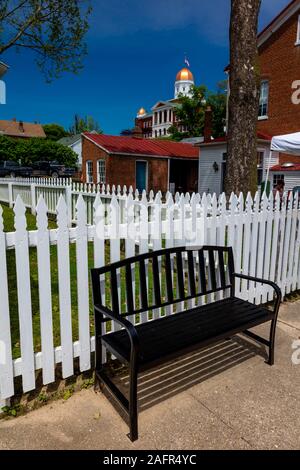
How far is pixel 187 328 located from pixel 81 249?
105 cm

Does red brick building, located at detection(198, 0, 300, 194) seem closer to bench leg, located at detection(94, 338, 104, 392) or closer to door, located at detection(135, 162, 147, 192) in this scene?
door, located at detection(135, 162, 147, 192)

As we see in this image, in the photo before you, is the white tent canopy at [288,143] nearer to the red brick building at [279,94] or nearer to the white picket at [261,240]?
the white picket at [261,240]

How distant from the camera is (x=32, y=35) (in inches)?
366

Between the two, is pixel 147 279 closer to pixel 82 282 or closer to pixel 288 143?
pixel 82 282

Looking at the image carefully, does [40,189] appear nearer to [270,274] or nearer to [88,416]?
[270,274]

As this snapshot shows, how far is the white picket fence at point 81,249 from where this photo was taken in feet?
7.39

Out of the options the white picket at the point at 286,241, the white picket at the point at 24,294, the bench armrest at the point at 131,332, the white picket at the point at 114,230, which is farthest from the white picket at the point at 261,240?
the white picket at the point at 24,294

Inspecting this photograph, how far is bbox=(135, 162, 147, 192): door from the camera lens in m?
22.4

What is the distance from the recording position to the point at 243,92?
523 cm

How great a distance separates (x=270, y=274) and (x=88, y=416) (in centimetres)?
300

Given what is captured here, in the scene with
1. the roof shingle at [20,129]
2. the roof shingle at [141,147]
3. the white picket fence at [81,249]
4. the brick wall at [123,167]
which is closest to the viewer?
the white picket fence at [81,249]

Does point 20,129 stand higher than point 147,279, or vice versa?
point 20,129

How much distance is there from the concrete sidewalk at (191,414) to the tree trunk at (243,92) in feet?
10.9

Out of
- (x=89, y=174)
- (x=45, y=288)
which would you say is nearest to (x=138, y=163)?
(x=89, y=174)
